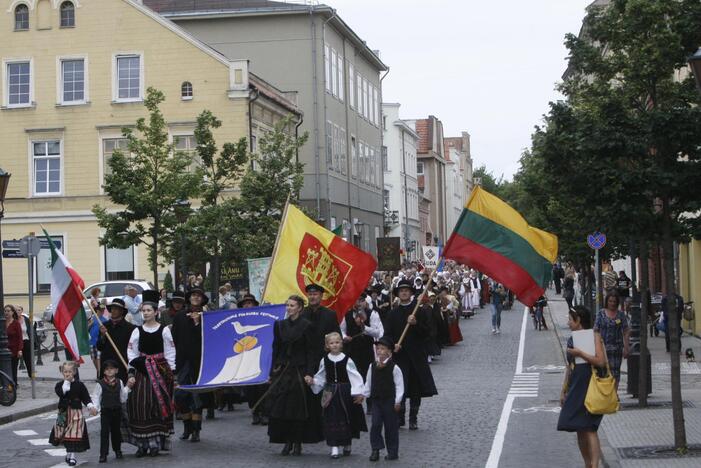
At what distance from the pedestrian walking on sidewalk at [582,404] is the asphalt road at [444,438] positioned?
1.77 metres

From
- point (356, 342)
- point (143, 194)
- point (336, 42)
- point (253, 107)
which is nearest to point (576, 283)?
point (336, 42)

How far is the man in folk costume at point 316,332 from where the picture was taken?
14.2 m

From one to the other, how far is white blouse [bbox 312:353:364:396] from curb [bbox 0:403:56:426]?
6993mm

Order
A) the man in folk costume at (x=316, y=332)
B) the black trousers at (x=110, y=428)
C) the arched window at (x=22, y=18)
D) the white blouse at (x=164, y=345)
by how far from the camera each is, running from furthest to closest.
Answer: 1. the arched window at (x=22, y=18)
2. the white blouse at (x=164, y=345)
3. the man in folk costume at (x=316, y=332)
4. the black trousers at (x=110, y=428)

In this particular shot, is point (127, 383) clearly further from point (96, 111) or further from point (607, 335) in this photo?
point (96, 111)

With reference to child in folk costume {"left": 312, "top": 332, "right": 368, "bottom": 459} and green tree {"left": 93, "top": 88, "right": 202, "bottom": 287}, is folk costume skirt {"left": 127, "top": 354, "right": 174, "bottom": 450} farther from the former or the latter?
green tree {"left": 93, "top": 88, "right": 202, "bottom": 287}

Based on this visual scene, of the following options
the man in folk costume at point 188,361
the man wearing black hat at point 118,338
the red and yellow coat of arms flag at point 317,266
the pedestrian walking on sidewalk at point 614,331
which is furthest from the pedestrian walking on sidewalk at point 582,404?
the pedestrian walking on sidewalk at point 614,331

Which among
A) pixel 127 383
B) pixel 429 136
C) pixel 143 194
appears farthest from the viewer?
pixel 429 136

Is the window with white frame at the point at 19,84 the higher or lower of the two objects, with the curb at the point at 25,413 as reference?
higher

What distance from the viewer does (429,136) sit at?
4373 inches

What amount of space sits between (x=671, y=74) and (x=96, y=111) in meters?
33.0

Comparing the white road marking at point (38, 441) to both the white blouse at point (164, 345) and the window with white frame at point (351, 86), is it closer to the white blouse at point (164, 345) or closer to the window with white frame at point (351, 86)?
the white blouse at point (164, 345)

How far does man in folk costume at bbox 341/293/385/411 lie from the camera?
18.1 metres

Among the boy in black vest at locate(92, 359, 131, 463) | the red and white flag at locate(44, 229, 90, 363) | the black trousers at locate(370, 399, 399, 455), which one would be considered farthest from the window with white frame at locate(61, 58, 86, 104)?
the black trousers at locate(370, 399, 399, 455)
